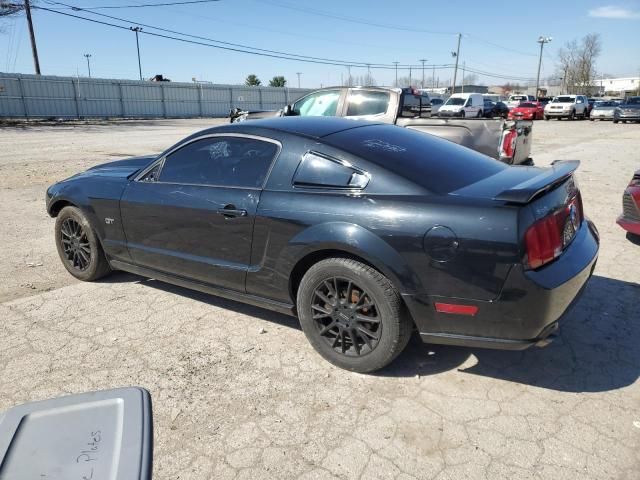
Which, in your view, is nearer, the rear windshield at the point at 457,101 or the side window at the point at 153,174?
the side window at the point at 153,174

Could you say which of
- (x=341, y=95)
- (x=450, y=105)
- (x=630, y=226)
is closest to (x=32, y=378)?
(x=630, y=226)

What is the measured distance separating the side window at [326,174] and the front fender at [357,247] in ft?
0.95

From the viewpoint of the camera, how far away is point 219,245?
3.52 m

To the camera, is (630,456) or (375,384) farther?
(375,384)

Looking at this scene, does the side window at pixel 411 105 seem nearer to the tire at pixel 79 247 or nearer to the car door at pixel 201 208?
the car door at pixel 201 208

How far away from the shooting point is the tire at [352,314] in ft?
9.32

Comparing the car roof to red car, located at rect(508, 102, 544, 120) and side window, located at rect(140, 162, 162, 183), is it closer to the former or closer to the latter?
side window, located at rect(140, 162, 162, 183)

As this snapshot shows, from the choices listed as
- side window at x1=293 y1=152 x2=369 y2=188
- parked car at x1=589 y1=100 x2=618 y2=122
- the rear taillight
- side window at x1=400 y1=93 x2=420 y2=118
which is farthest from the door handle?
parked car at x1=589 y1=100 x2=618 y2=122

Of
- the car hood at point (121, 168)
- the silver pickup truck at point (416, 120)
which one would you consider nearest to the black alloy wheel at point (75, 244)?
the car hood at point (121, 168)

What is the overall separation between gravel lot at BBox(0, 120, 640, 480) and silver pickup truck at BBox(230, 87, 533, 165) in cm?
275

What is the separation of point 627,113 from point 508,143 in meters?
31.0

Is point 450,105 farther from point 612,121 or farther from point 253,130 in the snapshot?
point 253,130

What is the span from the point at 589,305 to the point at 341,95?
19.7ft

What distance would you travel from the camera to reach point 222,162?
3.66 meters
